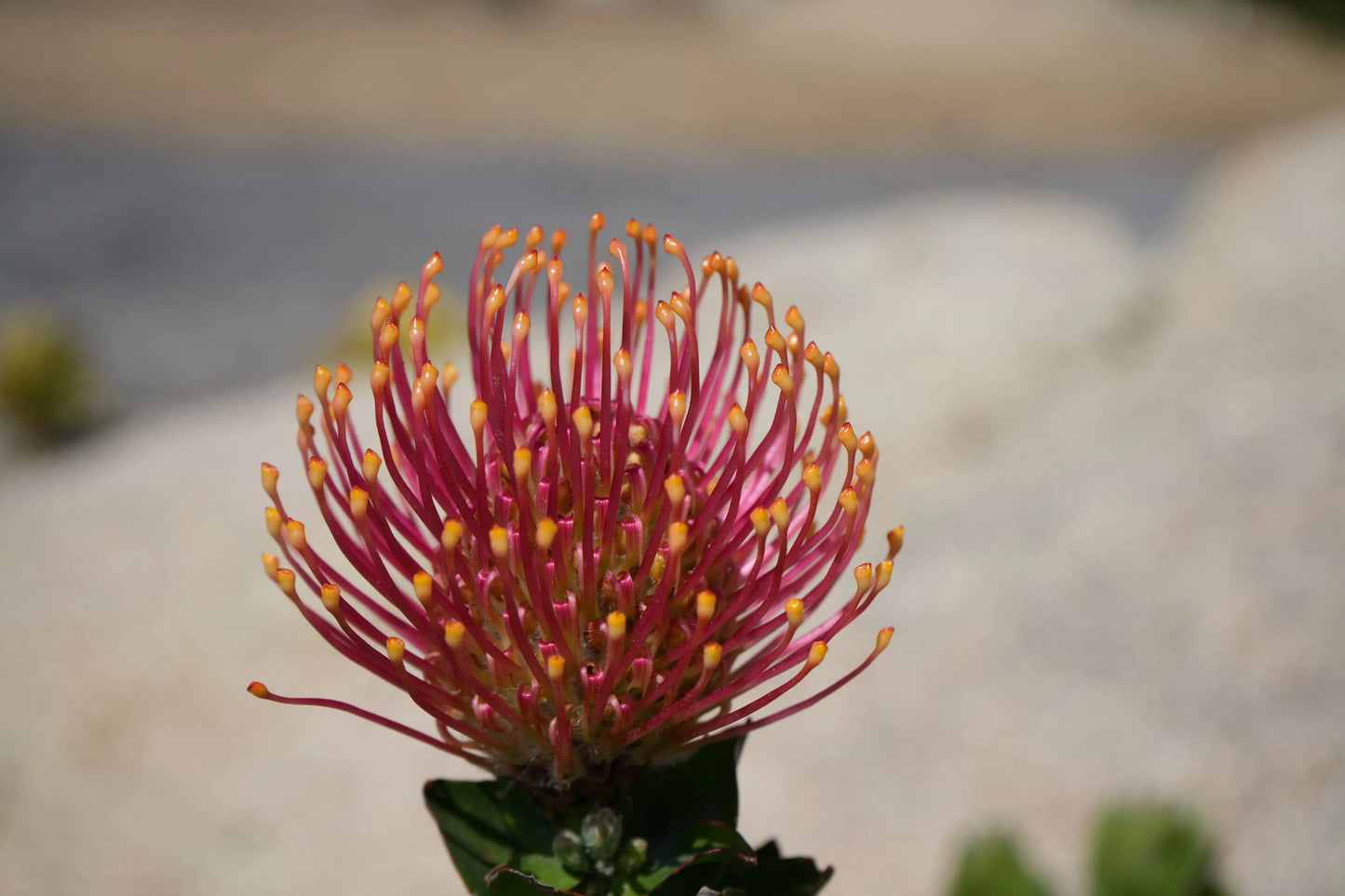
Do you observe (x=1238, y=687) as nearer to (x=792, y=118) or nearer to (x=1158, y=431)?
(x=1158, y=431)

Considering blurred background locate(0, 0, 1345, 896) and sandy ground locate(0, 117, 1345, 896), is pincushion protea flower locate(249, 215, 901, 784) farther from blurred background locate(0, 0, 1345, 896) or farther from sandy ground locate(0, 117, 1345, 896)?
sandy ground locate(0, 117, 1345, 896)

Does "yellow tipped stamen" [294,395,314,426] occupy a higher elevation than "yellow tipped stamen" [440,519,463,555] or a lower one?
higher

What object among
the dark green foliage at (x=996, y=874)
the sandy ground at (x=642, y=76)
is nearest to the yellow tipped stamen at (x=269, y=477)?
the dark green foliage at (x=996, y=874)

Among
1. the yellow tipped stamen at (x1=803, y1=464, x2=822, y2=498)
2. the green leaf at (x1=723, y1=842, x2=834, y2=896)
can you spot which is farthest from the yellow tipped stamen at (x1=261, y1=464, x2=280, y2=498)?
the green leaf at (x1=723, y1=842, x2=834, y2=896)

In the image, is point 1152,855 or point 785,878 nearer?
point 785,878

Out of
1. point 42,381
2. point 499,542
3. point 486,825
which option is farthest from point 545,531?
point 42,381

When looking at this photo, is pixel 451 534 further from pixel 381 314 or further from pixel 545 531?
pixel 381 314

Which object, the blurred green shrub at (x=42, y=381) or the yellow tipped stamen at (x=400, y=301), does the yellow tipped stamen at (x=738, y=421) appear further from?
the blurred green shrub at (x=42, y=381)
